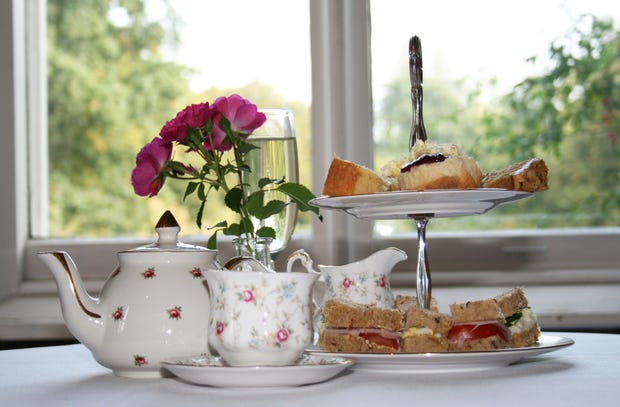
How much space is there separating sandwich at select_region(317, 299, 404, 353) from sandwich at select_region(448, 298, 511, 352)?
0.18 ft

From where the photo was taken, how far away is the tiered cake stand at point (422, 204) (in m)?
0.80

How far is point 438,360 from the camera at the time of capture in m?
0.78

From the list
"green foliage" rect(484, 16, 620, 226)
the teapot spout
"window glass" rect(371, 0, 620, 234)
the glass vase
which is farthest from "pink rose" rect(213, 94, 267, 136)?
"green foliage" rect(484, 16, 620, 226)

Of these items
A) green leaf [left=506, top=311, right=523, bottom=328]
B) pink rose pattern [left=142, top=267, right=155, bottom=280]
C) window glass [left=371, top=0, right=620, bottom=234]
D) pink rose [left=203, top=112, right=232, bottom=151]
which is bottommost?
green leaf [left=506, top=311, right=523, bottom=328]

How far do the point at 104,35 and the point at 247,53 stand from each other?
406mm

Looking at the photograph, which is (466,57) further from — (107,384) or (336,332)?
(107,384)

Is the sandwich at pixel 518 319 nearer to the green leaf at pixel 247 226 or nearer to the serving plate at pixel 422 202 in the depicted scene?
the serving plate at pixel 422 202

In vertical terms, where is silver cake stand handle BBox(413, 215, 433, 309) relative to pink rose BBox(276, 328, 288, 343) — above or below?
above

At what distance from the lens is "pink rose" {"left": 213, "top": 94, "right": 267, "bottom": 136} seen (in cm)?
89

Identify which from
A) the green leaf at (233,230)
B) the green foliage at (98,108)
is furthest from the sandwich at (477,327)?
the green foliage at (98,108)

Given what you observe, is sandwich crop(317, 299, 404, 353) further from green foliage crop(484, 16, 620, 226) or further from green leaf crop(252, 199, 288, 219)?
green foliage crop(484, 16, 620, 226)

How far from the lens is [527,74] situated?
2145 millimetres

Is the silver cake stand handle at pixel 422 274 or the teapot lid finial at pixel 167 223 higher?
the teapot lid finial at pixel 167 223

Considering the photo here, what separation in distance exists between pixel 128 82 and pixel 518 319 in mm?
1633
